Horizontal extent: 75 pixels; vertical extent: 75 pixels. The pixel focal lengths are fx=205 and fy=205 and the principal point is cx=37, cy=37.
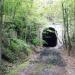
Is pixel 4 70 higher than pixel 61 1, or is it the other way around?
pixel 61 1

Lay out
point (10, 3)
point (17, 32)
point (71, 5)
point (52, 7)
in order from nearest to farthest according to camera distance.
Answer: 1. point (10, 3)
2. point (71, 5)
3. point (17, 32)
4. point (52, 7)

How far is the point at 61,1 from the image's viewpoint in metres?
22.1

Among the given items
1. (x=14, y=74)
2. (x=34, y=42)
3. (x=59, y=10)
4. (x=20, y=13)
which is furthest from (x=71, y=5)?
(x=14, y=74)

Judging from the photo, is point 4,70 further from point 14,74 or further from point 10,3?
point 10,3

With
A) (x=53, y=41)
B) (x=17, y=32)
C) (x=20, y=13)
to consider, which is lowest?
(x=53, y=41)

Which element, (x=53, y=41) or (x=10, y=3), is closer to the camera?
(x=10, y=3)

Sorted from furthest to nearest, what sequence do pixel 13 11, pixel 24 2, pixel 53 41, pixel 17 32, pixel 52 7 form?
pixel 53 41 → pixel 52 7 → pixel 17 32 → pixel 24 2 → pixel 13 11

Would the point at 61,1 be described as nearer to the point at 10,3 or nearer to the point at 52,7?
the point at 52,7

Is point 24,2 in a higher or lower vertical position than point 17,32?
higher

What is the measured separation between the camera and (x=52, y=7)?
83.4ft

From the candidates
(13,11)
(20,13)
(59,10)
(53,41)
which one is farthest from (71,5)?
(53,41)

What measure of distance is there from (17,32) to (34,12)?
312 cm

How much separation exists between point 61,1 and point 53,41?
2083 centimetres

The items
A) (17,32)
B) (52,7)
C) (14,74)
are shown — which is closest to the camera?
(14,74)
